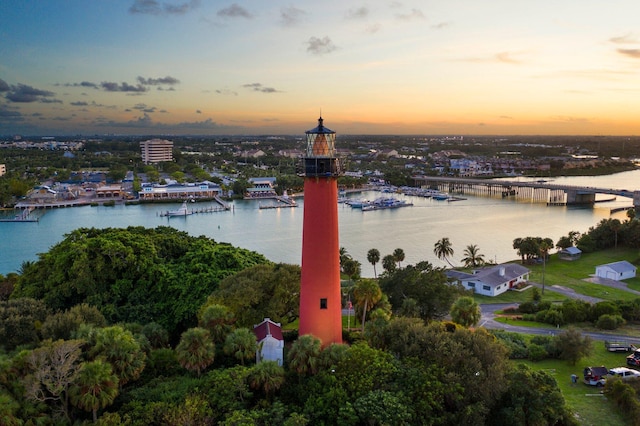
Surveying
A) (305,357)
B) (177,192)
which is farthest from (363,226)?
(305,357)

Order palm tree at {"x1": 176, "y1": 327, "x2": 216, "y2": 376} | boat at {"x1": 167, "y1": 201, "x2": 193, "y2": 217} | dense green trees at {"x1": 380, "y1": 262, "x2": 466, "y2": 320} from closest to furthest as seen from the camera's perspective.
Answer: palm tree at {"x1": 176, "y1": 327, "x2": 216, "y2": 376} → dense green trees at {"x1": 380, "y1": 262, "x2": 466, "y2": 320} → boat at {"x1": 167, "y1": 201, "x2": 193, "y2": 217}

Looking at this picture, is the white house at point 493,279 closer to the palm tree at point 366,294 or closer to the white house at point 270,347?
the palm tree at point 366,294

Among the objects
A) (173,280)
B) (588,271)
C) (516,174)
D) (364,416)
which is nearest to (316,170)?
(364,416)

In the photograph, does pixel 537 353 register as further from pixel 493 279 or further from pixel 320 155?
pixel 493 279

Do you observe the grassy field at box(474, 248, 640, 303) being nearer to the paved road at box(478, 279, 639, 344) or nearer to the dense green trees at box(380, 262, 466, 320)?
the paved road at box(478, 279, 639, 344)

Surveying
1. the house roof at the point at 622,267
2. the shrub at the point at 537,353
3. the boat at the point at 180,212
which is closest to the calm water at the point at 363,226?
the boat at the point at 180,212

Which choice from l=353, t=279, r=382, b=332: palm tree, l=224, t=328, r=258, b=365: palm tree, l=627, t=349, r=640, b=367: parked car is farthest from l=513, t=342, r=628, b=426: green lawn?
l=224, t=328, r=258, b=365: palm tree

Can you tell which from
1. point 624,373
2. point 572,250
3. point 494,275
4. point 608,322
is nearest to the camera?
point 624,373
